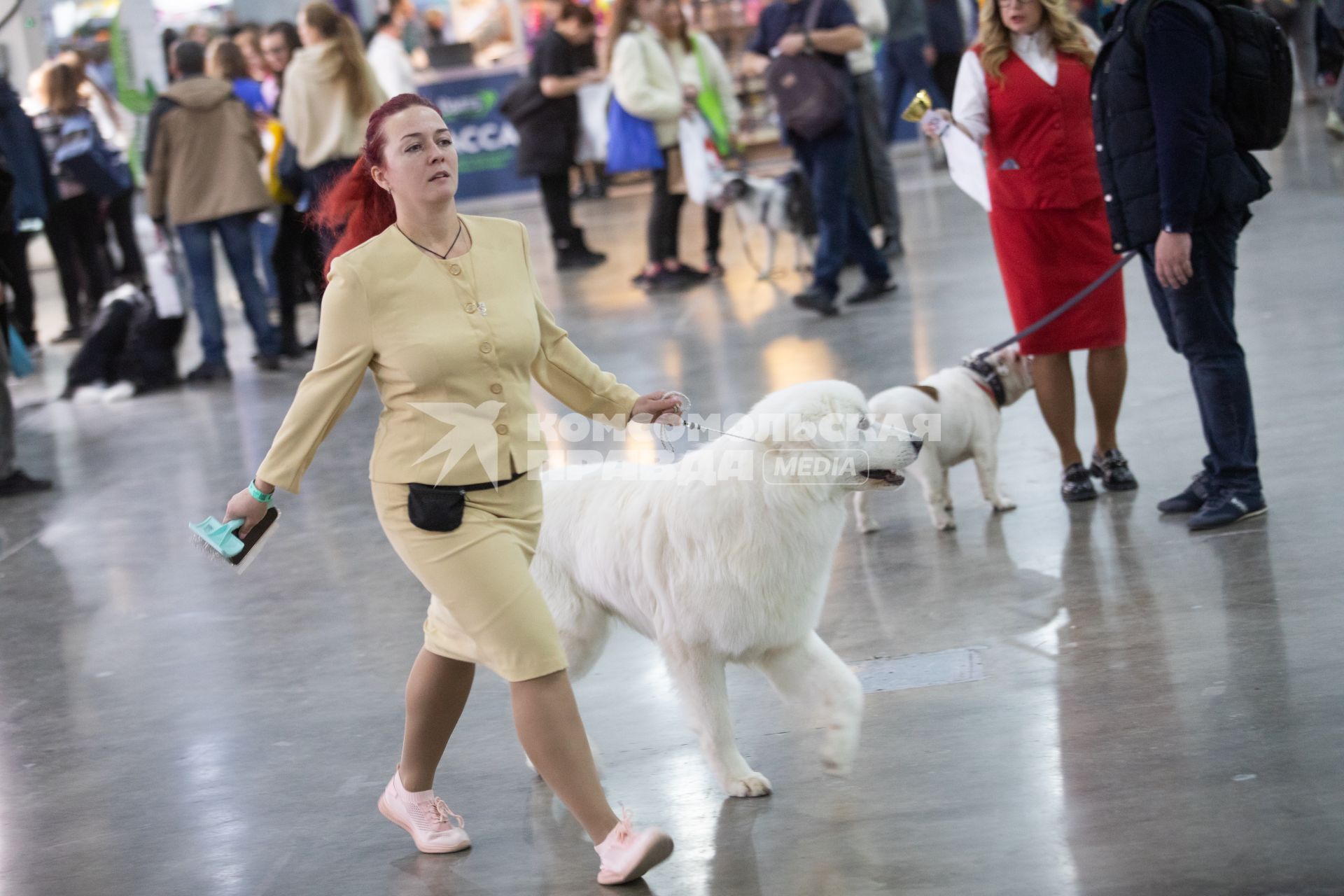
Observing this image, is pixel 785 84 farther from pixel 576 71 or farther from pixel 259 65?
pixel 259 65

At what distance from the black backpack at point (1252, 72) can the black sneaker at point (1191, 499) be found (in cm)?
117

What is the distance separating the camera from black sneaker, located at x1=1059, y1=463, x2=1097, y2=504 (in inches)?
209

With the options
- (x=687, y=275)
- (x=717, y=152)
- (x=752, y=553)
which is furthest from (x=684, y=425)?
(x=717, y=152)

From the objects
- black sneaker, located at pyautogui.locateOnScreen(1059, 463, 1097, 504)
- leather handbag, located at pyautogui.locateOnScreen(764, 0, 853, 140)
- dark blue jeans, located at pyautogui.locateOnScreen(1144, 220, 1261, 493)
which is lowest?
black sneaker, located at pyautogui.locateOnScreen(1059, 463, 1097, 504)

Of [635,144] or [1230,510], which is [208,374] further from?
[1230,510]

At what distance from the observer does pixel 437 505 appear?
297 centimetres

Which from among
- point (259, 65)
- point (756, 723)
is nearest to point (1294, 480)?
point (756, 723)

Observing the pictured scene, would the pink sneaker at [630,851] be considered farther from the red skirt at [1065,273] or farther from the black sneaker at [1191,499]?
the red skirt at [1065,273]

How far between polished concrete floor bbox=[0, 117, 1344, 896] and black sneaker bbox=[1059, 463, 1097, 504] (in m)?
0.05

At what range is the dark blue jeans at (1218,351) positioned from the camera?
4.66 metres

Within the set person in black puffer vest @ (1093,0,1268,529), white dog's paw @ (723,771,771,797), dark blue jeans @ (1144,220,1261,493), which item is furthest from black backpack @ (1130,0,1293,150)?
white dog's paw @ (723,771,771,797)

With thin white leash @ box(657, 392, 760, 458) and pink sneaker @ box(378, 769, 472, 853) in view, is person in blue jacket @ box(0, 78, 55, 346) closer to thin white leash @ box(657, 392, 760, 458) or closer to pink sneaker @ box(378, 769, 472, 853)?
pink sneaker @ box(378, 769, 472, 853)

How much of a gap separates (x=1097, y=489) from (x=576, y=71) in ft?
26.9

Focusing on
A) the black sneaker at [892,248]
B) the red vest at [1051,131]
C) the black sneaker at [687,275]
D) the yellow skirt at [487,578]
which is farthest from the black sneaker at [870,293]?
the yellow skirt at [487,578]
